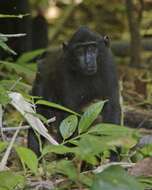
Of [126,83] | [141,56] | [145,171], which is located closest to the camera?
[145,171]

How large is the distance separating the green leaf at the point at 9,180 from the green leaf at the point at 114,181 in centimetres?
46

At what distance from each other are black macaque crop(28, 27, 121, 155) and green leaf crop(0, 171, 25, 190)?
184 centimetres

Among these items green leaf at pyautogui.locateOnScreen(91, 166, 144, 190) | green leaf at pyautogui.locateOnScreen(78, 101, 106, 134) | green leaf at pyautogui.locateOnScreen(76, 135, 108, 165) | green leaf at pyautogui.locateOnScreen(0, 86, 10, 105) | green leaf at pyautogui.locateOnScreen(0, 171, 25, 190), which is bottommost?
green leaf at pyautogui.locateOnScreen(0, 171, 25, 190)

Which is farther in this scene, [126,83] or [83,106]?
[126,83]

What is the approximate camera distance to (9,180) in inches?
124

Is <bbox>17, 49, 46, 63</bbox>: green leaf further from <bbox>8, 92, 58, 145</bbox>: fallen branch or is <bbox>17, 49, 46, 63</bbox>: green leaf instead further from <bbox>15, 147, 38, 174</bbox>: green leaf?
<bbox>15, 147, 38, 174</bbox>: green leaf

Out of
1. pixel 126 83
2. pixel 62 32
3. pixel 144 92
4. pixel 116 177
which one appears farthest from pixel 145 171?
pixel 62 32

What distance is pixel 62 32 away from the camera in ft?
35.3

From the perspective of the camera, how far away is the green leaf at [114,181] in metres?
2.81

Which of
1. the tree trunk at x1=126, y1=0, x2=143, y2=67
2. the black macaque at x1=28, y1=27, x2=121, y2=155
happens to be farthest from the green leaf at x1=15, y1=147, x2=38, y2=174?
the tree trunk at x1=126, y1=0, x2=143, y2=67

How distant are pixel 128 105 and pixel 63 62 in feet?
4.73

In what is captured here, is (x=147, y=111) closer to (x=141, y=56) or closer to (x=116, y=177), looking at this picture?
(x=141, y=56)

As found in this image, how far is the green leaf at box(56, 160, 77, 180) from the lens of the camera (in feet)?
9.89

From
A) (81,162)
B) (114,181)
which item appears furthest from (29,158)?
(114,181)
